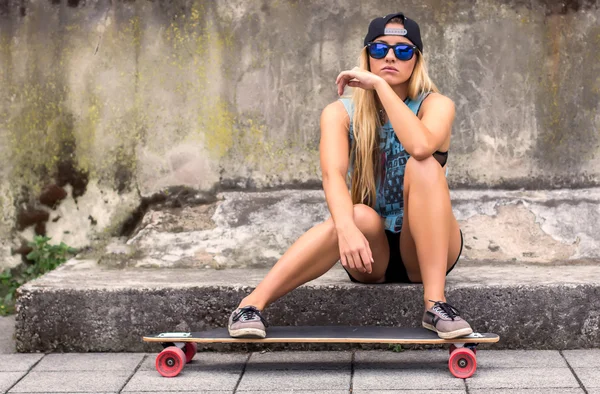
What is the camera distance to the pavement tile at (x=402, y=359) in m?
3.75

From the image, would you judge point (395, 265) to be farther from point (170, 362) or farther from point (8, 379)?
point (8, 379)

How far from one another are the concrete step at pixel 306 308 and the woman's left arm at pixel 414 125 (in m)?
0.68

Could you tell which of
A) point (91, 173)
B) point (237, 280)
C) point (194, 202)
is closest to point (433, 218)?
point (237, 280)

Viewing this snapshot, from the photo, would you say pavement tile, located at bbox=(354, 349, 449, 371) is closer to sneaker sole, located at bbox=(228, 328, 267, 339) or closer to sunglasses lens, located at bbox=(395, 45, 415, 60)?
sneaker sole, located at bbox=(228, 328, 267, 339)

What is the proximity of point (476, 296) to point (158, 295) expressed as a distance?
1361mm

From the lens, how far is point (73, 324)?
4.09 metres

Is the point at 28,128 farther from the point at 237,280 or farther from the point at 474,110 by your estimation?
the point at 474,110

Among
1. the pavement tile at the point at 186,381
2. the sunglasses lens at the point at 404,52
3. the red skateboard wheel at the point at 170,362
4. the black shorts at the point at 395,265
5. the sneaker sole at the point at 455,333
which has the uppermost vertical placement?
the sunglasses lens at the point at 404,52

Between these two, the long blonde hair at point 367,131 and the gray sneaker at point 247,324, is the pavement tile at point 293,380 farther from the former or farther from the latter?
the long blonde hair at point 367,131

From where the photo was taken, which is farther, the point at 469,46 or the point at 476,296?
the point at 469,46

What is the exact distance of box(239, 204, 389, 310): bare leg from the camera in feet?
12.0

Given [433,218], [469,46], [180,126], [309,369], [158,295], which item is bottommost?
[309,369]

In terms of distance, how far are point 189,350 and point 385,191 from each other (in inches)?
40.7

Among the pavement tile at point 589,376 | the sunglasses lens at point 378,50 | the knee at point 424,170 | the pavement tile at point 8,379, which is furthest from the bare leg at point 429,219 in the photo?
the pavement tile at point 8,379
